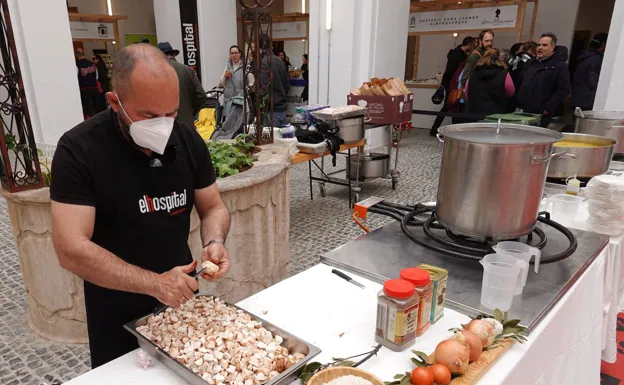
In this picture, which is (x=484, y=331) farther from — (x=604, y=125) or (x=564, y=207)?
(x=604, y=125)

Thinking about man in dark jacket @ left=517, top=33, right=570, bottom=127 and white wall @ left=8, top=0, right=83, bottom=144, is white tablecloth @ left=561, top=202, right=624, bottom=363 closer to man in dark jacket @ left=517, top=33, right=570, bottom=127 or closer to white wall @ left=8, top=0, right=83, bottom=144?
man in dark jacket @ left=517, top=33, right=570, bottom=127

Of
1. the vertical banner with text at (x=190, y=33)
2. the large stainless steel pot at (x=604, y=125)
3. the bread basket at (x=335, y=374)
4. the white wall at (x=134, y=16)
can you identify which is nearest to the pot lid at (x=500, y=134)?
the bread basket at (x=335, y=374)

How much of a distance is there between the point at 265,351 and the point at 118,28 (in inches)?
500

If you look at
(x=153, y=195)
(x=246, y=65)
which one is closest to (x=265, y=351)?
(x=153, y=195)

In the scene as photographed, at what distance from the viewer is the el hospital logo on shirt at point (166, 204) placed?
1387mm

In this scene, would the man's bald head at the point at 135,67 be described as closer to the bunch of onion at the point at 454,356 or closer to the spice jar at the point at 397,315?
the spice jar at the point at 397,315

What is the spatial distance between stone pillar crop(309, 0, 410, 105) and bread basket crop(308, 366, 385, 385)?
715cm

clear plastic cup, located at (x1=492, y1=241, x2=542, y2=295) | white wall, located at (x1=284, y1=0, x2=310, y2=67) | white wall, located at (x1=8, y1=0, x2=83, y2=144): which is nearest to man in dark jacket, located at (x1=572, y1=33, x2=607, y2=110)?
clear plastic cup, located at (x1=492, y1=241, x2=542, y2=295)

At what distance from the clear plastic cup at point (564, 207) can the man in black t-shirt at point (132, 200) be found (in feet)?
5.60

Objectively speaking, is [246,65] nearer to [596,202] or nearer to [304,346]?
[596,202]

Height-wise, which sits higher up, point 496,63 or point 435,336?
point 496,63

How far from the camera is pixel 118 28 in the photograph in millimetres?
11562

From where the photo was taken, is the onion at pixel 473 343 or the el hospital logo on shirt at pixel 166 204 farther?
the el hospital logo on shirt at pixel 166 204

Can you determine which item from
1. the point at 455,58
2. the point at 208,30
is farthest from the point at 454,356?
the point at 208,30
